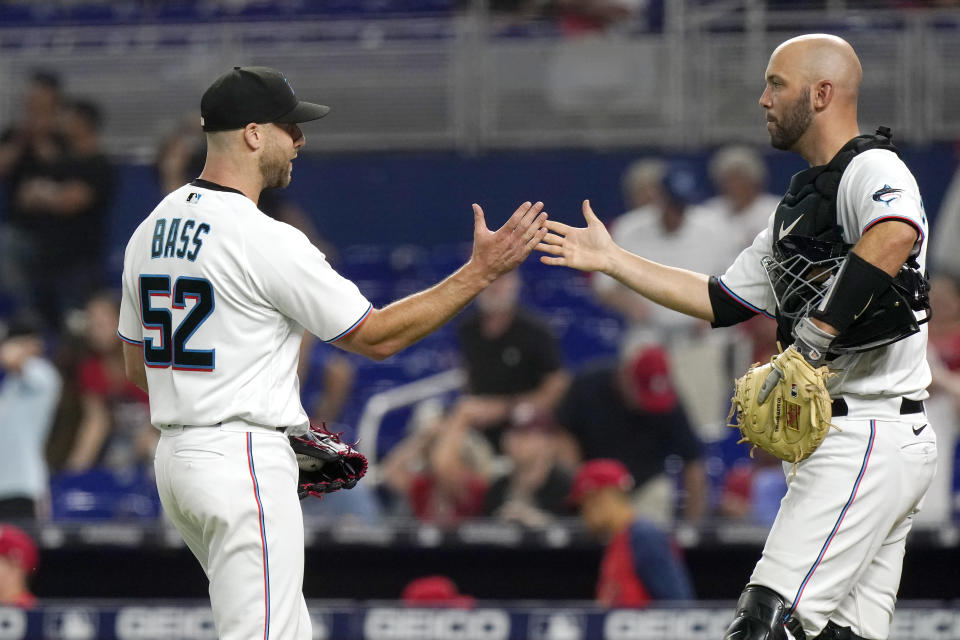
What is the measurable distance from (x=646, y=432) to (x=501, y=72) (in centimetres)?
359

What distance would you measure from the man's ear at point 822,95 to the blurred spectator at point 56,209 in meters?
7.21

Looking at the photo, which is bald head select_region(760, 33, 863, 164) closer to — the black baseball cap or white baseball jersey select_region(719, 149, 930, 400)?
white baseball jersey select_region(719, 149, 930, 400)

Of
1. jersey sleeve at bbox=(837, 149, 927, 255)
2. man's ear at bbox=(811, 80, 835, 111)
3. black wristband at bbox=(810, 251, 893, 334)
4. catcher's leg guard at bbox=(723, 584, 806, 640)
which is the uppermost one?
man's ear at bbox=(811, 80, 835, 111)

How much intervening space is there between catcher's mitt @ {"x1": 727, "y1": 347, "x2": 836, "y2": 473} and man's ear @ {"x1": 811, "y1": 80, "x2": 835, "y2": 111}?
2.24 feet

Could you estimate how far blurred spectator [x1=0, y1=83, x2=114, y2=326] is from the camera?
10.1 meters

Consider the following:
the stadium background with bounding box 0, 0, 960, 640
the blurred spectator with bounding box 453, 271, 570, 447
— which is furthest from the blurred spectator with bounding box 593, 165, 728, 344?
the blurred spectator with bounding box 453, 271, 570, 447

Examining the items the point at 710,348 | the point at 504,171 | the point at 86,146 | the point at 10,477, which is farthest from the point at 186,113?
the point at 710,348

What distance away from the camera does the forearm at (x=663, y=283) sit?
4070 millimetres

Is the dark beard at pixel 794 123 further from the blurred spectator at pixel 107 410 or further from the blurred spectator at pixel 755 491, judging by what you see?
the blurred spectator at pixel 107 410

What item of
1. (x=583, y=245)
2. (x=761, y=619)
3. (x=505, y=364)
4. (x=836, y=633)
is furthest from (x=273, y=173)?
(x=505, y=364)

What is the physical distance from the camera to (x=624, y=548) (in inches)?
260

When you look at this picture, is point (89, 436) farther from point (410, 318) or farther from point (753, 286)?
point (753, 286)

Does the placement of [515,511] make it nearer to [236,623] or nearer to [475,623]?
[475,623]

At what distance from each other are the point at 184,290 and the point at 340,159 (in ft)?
23.4
